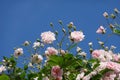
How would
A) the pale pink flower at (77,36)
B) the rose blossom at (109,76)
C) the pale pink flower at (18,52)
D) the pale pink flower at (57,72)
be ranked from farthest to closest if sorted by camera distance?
the pale pink flower at (18,52) < the pale pink flower at (77,36) < the pale pink flower at (57,72) < the rose blossom at (109,76)

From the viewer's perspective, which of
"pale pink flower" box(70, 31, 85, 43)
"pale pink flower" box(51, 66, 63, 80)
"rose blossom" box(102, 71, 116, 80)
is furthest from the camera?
"pale pink flower" box(70, 31, 85, 43)

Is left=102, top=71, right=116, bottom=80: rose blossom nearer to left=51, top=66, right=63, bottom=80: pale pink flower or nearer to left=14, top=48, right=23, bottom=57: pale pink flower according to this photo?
left=51, top=66, right=63, bottom=80: pale pink flower

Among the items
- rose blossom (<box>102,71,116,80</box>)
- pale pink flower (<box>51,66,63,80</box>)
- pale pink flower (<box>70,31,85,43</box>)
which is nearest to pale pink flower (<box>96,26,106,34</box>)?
pale pink flower (<box>70,31,85,43</box>)

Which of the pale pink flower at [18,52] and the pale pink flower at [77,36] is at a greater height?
the pale pink flower at [18,52]

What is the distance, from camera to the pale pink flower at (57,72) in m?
3.08

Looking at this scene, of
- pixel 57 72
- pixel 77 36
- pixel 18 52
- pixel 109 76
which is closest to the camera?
pixel 109 76

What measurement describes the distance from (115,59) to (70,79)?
453 millimetres

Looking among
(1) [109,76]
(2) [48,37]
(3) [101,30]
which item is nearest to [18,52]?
(3) [101,30]

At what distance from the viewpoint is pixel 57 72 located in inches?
122

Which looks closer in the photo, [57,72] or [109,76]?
[109,76]

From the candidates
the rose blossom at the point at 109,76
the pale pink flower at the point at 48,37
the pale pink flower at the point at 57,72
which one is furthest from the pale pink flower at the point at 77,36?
the rose blossom at the point at 109,76

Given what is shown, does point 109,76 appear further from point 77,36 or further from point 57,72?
point 77,36

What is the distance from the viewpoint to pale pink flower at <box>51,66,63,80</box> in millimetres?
3076

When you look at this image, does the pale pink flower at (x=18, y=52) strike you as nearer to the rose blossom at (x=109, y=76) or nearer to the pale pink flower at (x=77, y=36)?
the pale pink flower at (x=77, y=36)
